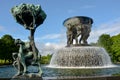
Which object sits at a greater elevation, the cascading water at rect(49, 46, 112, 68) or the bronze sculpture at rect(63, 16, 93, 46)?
the bronze sculpture at rect(63, 16, 93, 46)

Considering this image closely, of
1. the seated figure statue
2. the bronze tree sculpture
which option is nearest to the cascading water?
the bronze tree sculpture

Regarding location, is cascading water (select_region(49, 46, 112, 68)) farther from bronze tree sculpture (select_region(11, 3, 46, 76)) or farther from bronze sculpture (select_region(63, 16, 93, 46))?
bronze tree sculpture (select_region(11, 3, 46, 76))

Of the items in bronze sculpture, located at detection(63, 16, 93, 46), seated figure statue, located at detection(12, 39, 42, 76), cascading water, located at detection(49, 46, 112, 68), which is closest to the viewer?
seated figure statue, located at detection(12, 39, 42, 76)

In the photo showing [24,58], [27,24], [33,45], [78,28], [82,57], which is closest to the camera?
[24,58]

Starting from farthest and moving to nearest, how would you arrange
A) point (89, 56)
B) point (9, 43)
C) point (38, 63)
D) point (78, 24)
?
point (9, 43) → point (78, 24) → point (89, 56) → point (38, 63)

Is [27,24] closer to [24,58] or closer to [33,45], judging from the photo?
[33,45]

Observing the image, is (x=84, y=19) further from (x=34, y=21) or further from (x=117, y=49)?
(x=117, y=49)

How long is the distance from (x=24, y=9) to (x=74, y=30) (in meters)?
20.1

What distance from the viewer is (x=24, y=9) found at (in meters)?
14.3

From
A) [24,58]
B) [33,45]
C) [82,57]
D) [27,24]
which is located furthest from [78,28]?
[24,58]

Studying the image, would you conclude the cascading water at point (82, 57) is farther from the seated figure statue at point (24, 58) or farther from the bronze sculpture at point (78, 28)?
the seated figure statue at point (24, 58)

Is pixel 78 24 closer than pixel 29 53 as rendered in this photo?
No

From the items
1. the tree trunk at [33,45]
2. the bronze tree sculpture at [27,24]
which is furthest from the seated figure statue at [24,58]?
the tree trunk at [33,45]

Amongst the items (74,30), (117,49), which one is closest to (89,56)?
(74,30)
